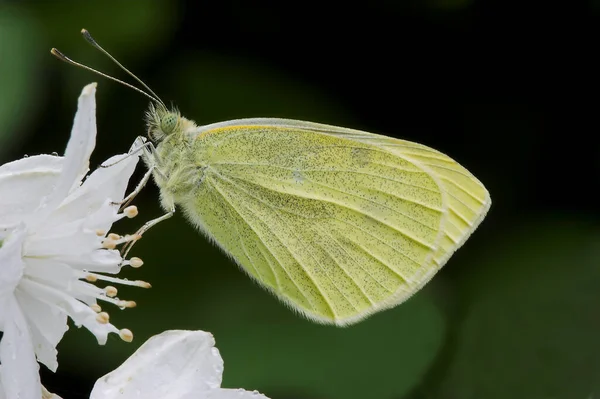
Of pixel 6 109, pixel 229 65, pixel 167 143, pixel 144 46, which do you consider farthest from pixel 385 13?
pixel 6 109

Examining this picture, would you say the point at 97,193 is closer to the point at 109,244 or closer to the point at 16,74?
the point at 109,244

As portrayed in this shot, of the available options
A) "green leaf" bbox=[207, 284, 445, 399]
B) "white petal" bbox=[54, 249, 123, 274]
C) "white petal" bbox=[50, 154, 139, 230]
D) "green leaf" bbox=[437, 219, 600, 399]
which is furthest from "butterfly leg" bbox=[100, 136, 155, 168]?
"green leaf" bbox=[437, 219, 600, 399]

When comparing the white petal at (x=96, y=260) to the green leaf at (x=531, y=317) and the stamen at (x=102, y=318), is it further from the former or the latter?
the green leaf at (x=531, y=317)

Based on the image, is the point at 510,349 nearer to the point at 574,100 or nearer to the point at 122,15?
→ the point at 574,100

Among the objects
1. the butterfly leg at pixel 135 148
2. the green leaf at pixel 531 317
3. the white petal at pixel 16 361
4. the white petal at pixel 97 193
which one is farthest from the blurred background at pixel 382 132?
the white petal at pixel 16 361

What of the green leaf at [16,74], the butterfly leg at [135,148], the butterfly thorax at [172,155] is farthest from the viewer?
the green leaf at [16,74]

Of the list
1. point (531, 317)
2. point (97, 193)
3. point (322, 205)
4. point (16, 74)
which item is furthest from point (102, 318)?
point (531, 317)
